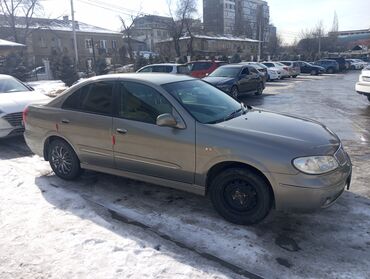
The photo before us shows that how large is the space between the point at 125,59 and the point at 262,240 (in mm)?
42329

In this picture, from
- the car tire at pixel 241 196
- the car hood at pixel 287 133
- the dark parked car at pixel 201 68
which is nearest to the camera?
the car hood at pixel 287 133

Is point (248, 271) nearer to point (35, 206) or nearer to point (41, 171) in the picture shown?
point (35, 206)

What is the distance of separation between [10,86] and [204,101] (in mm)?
6508

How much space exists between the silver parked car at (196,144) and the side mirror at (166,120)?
11mm

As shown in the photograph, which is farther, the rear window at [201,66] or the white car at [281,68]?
the white car at [281,68]

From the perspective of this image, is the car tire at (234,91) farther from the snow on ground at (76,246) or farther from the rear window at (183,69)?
the snow on ground at (76,246)

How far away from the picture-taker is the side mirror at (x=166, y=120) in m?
4.08

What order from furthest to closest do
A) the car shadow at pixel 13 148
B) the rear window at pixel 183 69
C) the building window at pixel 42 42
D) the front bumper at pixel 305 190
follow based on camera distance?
1. the building window at pixel 42 42
2. the rear window at pixel 183 69
3. the car shadow at pixel 13 148
4. the front bumper at pixel 305 190

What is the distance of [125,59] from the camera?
43.8 meters

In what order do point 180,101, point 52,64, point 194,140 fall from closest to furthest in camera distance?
point 194,140 < point 180,101 < point 52,64

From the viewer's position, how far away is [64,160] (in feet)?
17.6

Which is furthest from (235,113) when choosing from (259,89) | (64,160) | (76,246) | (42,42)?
(42,42)

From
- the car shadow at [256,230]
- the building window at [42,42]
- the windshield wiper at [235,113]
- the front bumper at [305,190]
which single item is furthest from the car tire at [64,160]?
the building window at [42,42]

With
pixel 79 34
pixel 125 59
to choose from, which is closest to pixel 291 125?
pixel 125 59
